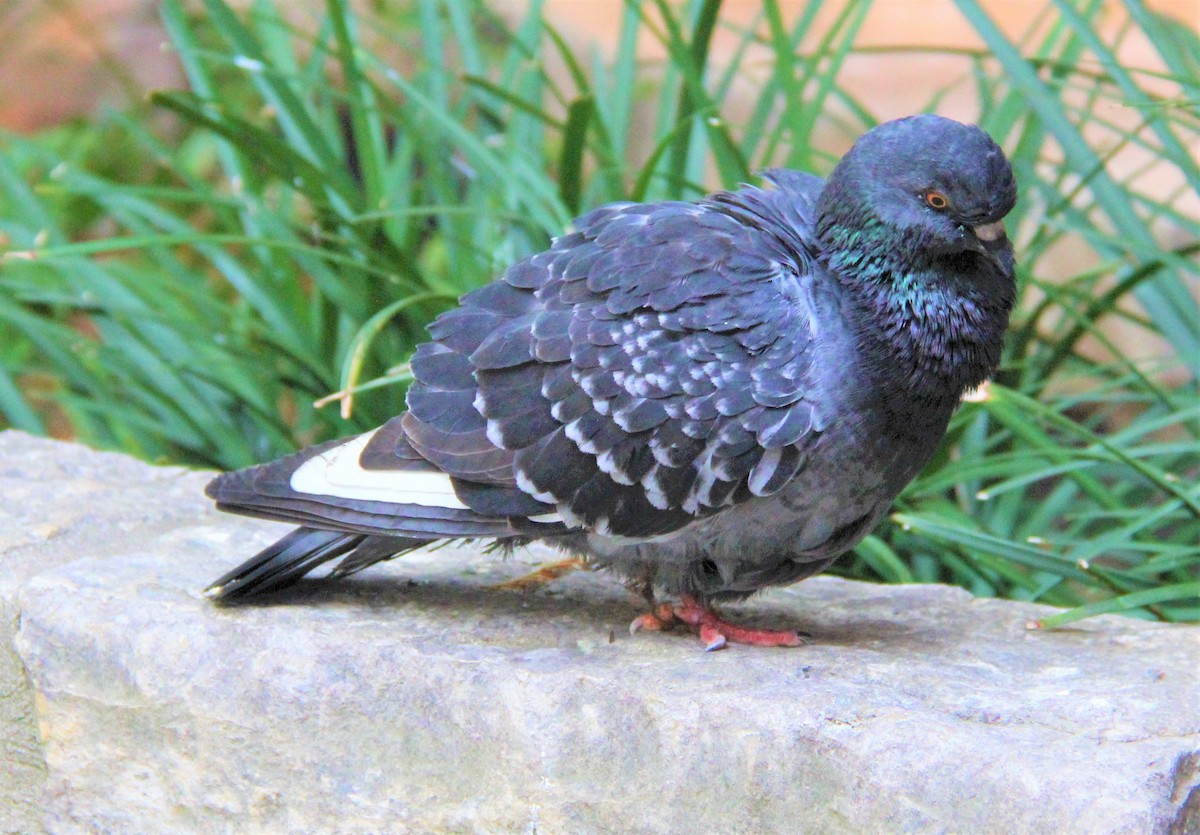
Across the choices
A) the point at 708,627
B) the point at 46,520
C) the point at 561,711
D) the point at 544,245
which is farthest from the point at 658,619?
the point at 544,245

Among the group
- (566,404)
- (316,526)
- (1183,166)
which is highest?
(1183,166)

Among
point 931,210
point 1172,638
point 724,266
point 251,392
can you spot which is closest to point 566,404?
point 724,266

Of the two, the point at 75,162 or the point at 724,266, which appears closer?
the point at 724,266

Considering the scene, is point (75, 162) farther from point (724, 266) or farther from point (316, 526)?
point (724, 266)

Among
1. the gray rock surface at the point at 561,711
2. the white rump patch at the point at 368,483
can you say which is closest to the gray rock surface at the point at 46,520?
the gray rock surface at the point at 561,711

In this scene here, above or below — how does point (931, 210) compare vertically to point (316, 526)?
above

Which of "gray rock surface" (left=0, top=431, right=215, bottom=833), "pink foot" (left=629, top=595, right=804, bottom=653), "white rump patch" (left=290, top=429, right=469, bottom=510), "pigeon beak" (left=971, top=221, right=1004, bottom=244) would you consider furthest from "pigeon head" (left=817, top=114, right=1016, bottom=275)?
"gray rock surface" (left=0, top=431, right=215, bottom=833)

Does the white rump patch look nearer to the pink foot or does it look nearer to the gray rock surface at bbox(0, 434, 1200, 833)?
the gray rock surface at bbox(0, 434, 1200, 833)

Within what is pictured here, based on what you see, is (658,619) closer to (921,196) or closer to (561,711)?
(561,711)
